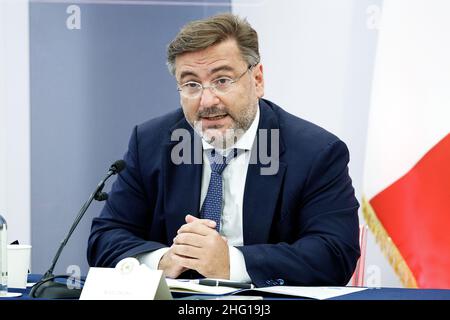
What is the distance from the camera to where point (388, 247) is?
10.8ft

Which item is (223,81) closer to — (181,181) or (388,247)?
(181,181)

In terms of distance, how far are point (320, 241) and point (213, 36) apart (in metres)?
0.84

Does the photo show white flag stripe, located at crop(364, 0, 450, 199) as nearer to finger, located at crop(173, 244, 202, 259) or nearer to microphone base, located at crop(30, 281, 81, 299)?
finger, located at crop(173, 244, 202, 259)

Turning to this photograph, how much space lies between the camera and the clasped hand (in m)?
2.26

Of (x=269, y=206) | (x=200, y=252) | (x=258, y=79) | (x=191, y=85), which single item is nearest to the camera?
(x=200, y=252)

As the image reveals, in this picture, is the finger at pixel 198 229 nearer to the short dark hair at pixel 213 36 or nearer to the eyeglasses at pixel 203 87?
the eyeglasses at pixel 203 87

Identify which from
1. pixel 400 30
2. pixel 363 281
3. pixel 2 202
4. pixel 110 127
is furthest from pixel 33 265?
pixel 400 30

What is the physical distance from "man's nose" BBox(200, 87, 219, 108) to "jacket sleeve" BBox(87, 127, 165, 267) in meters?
0.38

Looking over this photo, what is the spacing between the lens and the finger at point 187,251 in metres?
2.26

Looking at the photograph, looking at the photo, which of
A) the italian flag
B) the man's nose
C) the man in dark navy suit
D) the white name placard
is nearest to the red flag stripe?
the italian flag

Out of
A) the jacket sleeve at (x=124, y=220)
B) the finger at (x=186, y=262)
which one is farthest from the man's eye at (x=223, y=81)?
the finger at (x=186, y=262)

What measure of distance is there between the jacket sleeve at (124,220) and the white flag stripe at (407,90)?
1.13 meters

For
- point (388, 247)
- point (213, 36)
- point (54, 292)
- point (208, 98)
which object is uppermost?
point (213, 36)

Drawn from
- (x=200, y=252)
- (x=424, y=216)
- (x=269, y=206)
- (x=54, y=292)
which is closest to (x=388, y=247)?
(x=424, y=216)
